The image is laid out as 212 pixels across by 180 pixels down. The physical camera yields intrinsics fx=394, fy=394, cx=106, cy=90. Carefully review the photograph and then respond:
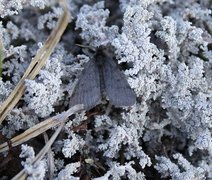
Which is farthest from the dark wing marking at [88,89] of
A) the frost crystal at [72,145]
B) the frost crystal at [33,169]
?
the frost crystal at [33,169]

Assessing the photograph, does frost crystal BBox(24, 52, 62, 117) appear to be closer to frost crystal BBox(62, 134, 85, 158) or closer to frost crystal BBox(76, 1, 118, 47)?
frost crystal BBox(62, 134, 85, 158)

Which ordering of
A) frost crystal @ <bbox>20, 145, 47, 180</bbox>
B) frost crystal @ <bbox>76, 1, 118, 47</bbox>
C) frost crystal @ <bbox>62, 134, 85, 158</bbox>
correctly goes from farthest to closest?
1. frost crystal @ <bbox>76, 1, 118, 47</bbox>
2. frost crystal @ <bbox>62, 134, 85, 158</bbox>
3. frost crystal @ <bbox>20, 145, 47, 180</bbox>

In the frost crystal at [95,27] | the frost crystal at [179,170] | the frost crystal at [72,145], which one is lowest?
the frost crystal at [72,145]

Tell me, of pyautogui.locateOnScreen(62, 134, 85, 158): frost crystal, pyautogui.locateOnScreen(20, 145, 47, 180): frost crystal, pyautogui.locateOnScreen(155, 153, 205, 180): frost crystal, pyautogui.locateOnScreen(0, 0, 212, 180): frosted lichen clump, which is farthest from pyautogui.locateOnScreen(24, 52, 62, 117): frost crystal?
pyautogui.locateOnScreen(155, 153, 205, 180): frost crystal

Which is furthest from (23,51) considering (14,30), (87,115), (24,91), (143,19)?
(143,19)

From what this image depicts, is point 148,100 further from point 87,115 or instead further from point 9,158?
point 9,158

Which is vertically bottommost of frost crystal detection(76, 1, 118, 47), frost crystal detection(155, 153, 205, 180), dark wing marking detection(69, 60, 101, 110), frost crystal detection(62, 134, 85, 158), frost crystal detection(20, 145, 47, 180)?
frost crystal detection(20, 145, 47, 180)

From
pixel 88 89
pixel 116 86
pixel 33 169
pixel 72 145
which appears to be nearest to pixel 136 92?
pixel 116 86

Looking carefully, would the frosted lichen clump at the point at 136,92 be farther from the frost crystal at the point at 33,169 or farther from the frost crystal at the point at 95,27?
the frost crystal at the point at 33,169
